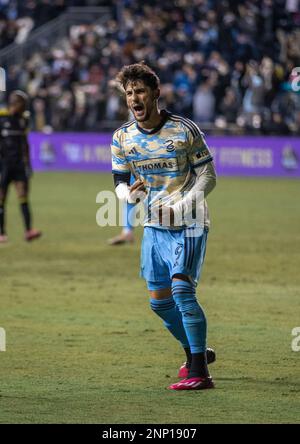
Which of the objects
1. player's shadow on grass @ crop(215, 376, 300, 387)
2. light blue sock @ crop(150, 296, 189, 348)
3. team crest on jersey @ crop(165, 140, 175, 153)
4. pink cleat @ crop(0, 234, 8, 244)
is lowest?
pink cleat @ crop(0, 234, 8, 244)

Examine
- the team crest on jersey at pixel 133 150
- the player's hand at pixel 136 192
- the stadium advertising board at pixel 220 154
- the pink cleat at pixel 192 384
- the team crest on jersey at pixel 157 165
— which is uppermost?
the team crest on jersey at pixel 133 150

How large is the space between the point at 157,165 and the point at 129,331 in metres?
2.88

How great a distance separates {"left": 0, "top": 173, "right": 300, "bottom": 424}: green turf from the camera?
23.1 ft

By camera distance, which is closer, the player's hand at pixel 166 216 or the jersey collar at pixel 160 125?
the player's hand at pixel 166 216

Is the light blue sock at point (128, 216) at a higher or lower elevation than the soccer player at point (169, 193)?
lower

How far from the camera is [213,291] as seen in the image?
12.7 meters

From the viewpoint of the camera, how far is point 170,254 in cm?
771

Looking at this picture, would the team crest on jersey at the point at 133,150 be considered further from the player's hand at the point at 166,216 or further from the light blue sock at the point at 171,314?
the light blue sock at the point at 171,314

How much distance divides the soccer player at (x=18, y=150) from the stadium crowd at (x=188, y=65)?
11432 mm

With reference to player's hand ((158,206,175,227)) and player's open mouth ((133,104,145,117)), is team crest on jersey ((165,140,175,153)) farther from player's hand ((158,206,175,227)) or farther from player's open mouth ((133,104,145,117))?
player's hand ((158,206,175,227))

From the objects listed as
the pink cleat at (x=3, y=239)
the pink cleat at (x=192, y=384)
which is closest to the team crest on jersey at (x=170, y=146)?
the pink cleat at (x=192, y=384)

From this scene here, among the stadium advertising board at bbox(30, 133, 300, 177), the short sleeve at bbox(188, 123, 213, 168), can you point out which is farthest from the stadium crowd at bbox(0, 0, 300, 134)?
the short sleeve at bbox(188, 123, 213, 168)

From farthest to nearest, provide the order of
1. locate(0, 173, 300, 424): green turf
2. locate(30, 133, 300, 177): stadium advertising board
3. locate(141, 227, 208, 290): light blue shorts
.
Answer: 1. locate(30, 133, 300, 177): stadium advertising board
2. locate(141, 227, 208, 290): light blue shorts
3. locate(0, 173, 300, 424): green turf

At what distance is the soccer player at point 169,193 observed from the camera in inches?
298
